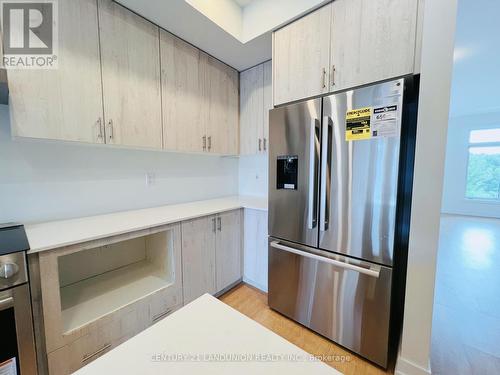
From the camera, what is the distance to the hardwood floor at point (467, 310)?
1.41 m

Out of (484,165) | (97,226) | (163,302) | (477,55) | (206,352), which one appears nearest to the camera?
(206,352)

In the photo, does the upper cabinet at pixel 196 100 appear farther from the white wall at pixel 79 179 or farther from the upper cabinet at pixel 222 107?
the white wall at pixel 79 179

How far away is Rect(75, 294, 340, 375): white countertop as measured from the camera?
0.44 meters

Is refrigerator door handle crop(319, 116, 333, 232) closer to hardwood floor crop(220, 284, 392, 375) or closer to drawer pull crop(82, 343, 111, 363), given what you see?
hardwood floor crop(220, 284, 392, 375)

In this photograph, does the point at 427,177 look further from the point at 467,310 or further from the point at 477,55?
the point at 477,55

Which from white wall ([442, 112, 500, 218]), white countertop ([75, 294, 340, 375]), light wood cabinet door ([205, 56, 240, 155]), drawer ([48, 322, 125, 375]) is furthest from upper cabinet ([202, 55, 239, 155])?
→ white wall ([442, 112, 500, 218])

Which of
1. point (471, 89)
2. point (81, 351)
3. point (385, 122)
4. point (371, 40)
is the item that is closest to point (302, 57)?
point (371, 40)

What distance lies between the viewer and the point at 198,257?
6.03 feet

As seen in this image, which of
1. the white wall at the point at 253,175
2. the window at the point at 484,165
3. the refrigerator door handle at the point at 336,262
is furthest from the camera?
the window at the point at 484,165

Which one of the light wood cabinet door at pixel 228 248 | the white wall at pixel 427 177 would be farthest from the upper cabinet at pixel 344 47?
the light wood cabinet door at pixel 228 248

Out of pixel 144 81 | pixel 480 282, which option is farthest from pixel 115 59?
pixel 480 282

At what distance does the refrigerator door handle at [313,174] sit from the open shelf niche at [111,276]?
1.10 metres

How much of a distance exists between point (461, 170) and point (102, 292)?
8286 mm

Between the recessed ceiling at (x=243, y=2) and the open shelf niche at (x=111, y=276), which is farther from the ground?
the recessed ceiling at (x=243, y=2)
